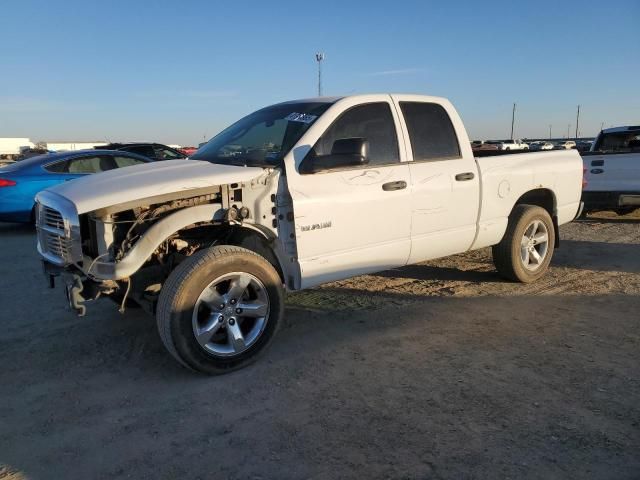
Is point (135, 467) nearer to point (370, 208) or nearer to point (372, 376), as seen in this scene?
point (372, 376)

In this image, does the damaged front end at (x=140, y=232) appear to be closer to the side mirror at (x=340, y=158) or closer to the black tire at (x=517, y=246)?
the side mirror at (x=340, y=158)

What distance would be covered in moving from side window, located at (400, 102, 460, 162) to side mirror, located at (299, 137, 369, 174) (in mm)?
879

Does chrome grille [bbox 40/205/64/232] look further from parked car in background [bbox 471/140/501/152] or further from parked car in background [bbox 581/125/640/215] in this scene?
parked car in background [bbox 581/125/640/215]

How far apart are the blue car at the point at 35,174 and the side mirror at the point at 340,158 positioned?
660cm

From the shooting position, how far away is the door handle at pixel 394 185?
4.36 metres

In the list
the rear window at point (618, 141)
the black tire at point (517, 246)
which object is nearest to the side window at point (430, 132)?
the black tire at point (517, 246)

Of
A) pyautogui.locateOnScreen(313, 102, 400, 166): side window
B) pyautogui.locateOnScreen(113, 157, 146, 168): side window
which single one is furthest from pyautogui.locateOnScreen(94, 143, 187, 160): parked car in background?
pyautogui.locateOnScreen(313, 102, 400, 166): side window

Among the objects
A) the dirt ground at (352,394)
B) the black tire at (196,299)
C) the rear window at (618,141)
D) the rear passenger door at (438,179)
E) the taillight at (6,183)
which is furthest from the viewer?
the rear window at (618,141)

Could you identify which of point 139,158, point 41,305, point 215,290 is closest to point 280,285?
point 215,290

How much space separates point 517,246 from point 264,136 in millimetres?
2982

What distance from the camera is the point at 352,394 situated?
3.30m

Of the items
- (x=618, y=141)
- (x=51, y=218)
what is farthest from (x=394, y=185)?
(x=618, y=141)

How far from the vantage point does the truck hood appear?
3316mm

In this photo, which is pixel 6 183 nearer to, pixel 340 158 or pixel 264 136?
pixel 264 136
